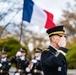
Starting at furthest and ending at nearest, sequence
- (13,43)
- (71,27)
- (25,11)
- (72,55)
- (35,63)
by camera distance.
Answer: (71,27) < (13,43) < (72,55) < (35,63) < (25,11)

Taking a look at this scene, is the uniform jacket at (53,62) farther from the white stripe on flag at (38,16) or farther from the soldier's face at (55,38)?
the white stripe on flag at (38,16)

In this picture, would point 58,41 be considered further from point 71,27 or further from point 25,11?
point 71,27

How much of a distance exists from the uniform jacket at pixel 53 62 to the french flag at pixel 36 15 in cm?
449

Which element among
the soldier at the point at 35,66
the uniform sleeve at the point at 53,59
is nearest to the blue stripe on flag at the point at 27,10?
the soldier at the point at 35,66

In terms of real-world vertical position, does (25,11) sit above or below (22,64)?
above

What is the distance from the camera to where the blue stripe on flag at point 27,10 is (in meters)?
11.9

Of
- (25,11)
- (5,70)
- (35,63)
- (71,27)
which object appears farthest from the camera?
(71,27)

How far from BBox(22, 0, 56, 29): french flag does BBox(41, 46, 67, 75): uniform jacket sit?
4.49 metres

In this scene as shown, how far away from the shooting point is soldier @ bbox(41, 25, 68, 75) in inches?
228

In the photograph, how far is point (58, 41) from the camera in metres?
5.95

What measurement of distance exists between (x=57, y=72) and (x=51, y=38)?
0.49 meters

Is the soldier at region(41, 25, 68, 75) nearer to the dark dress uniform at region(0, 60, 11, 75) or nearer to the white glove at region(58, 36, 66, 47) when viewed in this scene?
the white glove at region(58, 36, 66, 47)

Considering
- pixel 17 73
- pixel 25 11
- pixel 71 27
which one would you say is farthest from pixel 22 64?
pixel 71 27

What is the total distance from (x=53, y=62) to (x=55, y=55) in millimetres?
101
